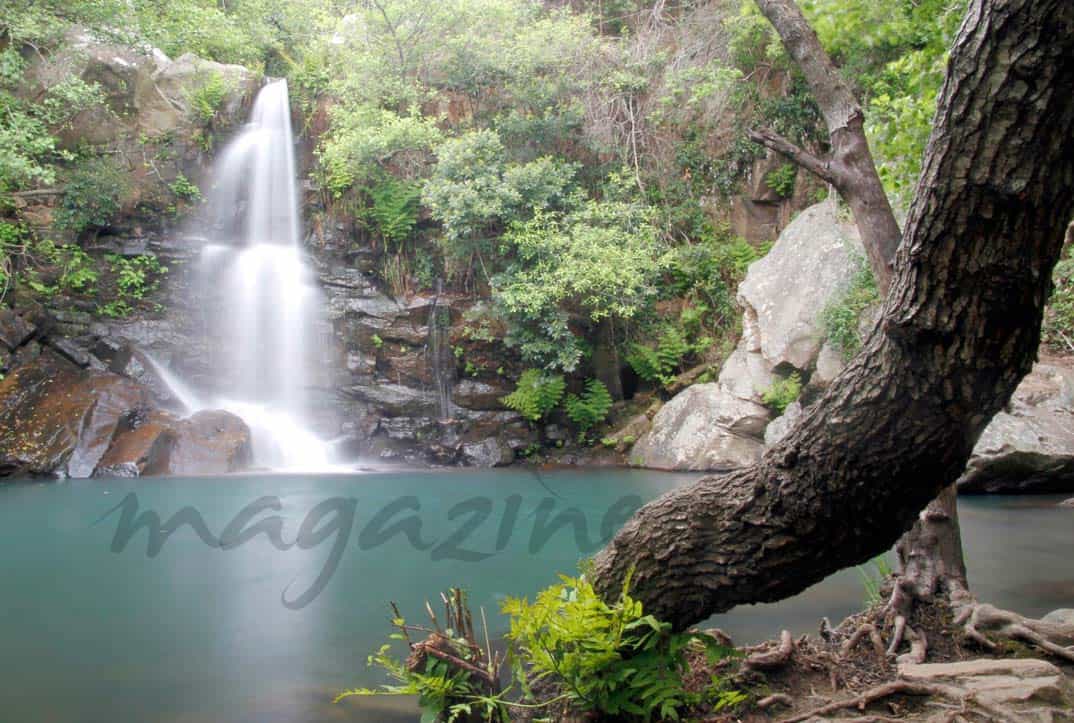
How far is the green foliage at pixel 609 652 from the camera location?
2.41 m

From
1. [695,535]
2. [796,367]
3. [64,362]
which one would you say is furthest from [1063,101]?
[64,362]

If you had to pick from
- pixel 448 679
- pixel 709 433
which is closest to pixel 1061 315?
pixel 709 433

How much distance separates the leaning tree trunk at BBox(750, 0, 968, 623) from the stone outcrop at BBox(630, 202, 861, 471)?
27.1 feet

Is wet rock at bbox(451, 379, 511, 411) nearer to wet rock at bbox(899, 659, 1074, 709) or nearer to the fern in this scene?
the fern

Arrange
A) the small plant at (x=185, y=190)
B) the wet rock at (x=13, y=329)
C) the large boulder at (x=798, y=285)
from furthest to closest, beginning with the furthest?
the small plant at (x=185, y=190), the wet rock at (x=13, y=329), the large boulder at (x=798, y=285)

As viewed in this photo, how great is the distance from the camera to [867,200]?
11.7 feet

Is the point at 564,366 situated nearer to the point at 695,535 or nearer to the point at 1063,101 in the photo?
the point at 695,535

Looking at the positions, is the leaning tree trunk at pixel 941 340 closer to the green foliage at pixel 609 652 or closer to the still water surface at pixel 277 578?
the green foliage at pixel 609 652

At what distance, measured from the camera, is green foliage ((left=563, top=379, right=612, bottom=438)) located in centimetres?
1466

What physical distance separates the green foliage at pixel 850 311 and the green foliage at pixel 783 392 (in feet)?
3.07

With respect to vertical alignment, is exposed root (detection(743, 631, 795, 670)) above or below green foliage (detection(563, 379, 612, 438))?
below

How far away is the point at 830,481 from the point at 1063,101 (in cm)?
106

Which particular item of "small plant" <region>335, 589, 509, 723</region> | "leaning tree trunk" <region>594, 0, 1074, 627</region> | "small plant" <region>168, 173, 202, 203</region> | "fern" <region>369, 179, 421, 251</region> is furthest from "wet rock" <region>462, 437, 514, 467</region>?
"leaning tree trunk" <region>594, 0, 1074, 627</region>

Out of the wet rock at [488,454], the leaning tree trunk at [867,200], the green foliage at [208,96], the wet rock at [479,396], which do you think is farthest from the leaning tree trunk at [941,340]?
the green foliage at [208,96]
